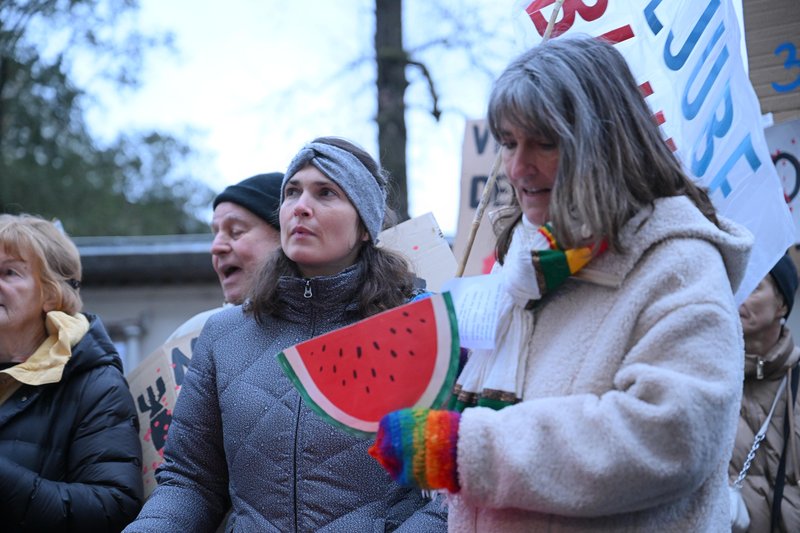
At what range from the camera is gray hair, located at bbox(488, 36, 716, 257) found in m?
1.75

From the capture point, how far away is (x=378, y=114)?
9914 mm

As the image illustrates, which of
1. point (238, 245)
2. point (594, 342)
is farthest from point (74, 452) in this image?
point (594, 342)

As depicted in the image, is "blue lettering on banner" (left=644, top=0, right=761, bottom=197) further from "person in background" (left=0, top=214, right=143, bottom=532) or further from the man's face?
"person in background" (left=0, top=214, right=143, bottom=532)

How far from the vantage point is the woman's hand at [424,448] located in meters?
1.63

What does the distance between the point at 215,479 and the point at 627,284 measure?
1.50 meters

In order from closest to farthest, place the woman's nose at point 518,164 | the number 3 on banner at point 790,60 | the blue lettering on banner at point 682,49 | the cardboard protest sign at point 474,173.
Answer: the woman's nose at point 518,164 < the blue lettering on banner at point 682,49 < the number 3 on banner at point 790,60 < the cardboard protest sign at point 474,173

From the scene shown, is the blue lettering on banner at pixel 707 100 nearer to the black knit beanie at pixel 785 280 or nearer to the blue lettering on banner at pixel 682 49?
the blue lettering on banner at pixel 682 49

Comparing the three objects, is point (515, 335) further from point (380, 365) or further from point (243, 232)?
point (243, 232)

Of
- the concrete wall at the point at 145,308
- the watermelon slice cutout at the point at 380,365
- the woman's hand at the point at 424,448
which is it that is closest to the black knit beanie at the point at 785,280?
the watermelon slice cutout at the point at 380,365

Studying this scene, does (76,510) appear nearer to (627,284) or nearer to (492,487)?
(492,487)

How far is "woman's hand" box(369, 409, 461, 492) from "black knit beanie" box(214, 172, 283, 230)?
209 cm

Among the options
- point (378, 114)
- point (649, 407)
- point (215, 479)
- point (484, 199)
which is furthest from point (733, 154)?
point (378, 114)

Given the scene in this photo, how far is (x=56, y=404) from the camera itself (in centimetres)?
329

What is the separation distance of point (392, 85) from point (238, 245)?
6674 millimetres
